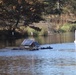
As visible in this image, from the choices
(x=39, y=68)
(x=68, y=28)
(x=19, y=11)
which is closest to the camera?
(x=39, y=68)

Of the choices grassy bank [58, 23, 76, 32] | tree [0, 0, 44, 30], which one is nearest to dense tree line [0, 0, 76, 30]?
tree [0, 0, 44, 30]

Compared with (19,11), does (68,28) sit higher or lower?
lower

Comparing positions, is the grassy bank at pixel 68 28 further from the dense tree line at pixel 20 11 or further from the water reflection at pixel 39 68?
the water reflection at pixel 39 68

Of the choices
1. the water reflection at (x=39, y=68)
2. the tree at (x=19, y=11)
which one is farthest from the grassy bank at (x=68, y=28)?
the water reflection at (x=39, y=68)

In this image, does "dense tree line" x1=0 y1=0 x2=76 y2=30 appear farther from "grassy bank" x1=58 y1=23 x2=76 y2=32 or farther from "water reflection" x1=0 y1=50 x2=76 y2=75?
"water reflection" x1=0 y1=50 x2=76 y2=75

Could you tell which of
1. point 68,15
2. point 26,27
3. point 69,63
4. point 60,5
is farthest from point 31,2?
point 69,63

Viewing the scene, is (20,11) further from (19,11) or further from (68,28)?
(68,28)

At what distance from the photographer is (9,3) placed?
4522 centimetres

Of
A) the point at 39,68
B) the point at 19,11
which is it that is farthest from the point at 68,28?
the point at 39,68

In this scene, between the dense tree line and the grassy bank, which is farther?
the grassy bank

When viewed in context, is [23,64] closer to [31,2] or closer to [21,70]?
[21,70]

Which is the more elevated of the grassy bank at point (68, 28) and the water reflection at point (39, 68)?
the water reflection at point (39, 68)

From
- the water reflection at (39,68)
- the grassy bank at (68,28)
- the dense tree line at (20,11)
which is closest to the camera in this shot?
the water reflection at (39,68)

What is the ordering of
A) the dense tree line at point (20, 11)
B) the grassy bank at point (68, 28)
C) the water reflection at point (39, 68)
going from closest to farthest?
the water reflection at point (39, 68), the dense tree line at point (20, 11), the grassy bank at point (68, 28)
